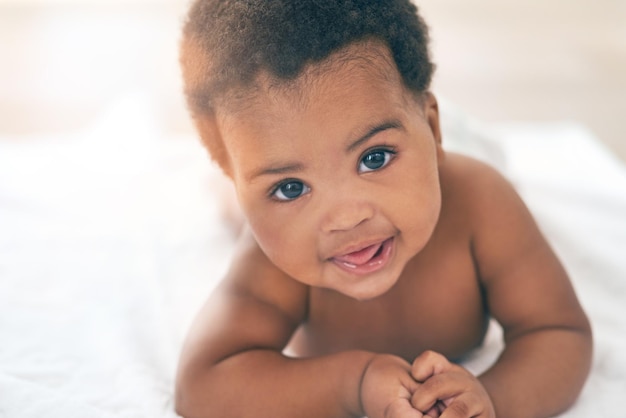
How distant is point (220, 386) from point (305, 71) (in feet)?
0.96

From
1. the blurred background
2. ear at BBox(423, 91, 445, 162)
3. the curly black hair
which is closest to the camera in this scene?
the curly black hair

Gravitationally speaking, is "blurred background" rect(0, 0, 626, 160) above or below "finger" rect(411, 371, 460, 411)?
above

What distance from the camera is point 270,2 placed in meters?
0.61

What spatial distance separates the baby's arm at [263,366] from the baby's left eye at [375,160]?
0.16 m

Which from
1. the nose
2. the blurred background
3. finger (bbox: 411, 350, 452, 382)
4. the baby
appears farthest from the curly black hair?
the blurred background

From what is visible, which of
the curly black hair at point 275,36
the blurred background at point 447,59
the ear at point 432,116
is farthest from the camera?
the blurred background at point 447,59

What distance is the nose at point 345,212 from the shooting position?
64 cm

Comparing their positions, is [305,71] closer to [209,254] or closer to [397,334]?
[397,334]

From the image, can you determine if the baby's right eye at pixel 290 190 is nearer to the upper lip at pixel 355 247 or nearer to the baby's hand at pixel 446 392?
the upper lip at pixel 355 247

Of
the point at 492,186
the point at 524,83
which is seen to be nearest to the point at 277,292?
the point at 492,186

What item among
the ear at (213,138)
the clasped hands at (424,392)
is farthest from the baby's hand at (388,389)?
the ear at (213,138)

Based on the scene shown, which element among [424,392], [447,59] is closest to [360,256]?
[424,392]

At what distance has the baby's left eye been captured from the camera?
25.2 inches

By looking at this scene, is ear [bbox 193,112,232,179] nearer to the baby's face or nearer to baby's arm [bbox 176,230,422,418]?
the baby's face
